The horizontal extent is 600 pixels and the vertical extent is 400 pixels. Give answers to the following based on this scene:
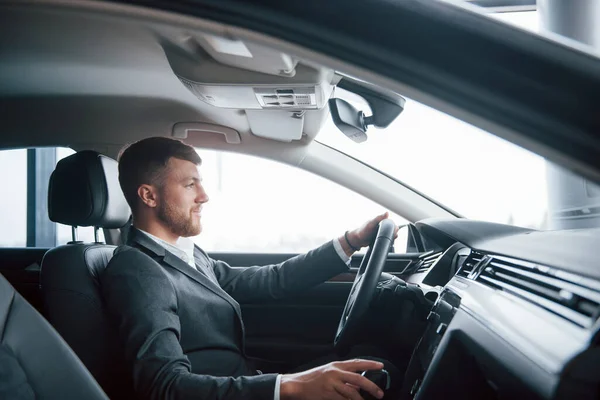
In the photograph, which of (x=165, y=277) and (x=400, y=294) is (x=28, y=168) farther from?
(x=400, y=294)

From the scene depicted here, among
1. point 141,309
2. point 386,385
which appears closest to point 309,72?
point 141,309

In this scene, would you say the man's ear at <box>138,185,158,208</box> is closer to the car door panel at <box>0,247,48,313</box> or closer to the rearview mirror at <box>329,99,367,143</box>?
the rearview mirror at <box>329,99,367,143</box>

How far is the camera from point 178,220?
1.76 meters

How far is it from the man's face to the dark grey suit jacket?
12 centimetres

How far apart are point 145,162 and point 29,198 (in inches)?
87.3

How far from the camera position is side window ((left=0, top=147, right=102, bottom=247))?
3330 millimetres

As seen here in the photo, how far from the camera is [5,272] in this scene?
7.76 ft

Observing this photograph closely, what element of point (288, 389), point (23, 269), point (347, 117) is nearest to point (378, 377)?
point (288, 389)

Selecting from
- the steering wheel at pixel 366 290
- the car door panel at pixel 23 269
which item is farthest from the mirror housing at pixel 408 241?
the car door panel at pixel 23 269

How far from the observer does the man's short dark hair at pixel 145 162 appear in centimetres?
177

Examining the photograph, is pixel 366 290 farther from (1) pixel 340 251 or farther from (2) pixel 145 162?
(2) pixel 145 162

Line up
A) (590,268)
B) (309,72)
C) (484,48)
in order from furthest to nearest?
(309,72), (590,268), (484,48)

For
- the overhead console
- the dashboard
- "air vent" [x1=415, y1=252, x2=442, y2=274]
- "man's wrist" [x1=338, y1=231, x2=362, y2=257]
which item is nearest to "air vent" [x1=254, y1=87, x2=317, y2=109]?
the overhead console

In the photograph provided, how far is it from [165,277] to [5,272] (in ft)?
4.20
